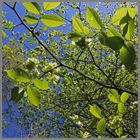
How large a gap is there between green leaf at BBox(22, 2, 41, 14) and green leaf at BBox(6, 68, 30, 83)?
73 mm

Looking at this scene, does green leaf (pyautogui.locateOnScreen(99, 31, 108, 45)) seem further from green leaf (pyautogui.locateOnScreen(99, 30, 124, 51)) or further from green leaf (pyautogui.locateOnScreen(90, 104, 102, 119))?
green leaf (pyautogui.locateOnScreen(90, 104, 102, 119))

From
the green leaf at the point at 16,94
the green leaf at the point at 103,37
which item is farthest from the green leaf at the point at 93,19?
the green leaf at the point at 16,94

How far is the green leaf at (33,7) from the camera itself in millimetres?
372

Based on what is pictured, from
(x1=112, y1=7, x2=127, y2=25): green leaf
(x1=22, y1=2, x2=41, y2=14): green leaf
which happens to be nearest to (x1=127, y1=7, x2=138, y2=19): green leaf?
(x1=112, y1=7, x2=127, y2=25): green leaf

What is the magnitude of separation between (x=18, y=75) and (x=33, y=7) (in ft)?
0.28

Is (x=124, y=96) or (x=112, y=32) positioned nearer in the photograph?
(x=112, y=32)

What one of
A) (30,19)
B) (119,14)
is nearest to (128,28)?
(119,14)

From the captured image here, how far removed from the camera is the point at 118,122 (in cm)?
66

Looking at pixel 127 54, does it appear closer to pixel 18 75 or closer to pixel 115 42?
pixel 115 42

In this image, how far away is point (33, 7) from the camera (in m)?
0.37

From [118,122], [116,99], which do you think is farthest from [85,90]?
[116,99]

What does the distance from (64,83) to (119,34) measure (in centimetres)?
323

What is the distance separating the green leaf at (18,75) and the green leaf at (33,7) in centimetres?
7

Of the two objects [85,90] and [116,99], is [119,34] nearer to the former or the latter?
[116,99]
